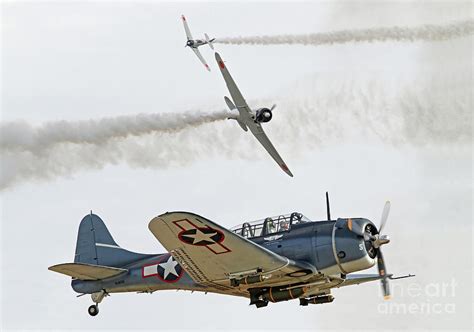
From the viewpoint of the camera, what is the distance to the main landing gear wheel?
A: 3186 cm

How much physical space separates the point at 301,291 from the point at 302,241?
1.30m

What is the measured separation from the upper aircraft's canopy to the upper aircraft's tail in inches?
143

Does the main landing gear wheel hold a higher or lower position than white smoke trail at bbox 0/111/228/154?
lower

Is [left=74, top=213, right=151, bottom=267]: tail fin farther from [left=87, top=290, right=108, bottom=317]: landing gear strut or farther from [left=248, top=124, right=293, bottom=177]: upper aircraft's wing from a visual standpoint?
[left=248, top=124, right=293, bottom=177]: upper aircraft's wing

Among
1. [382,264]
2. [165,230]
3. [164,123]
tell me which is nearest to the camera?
[165,230]

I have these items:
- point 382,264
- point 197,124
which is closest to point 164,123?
point 197,124

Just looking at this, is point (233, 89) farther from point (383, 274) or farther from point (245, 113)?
point (383, 274)

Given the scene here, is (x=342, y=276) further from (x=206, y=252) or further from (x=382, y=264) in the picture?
(x=206, y=252)

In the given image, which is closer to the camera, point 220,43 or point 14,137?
point 14,137

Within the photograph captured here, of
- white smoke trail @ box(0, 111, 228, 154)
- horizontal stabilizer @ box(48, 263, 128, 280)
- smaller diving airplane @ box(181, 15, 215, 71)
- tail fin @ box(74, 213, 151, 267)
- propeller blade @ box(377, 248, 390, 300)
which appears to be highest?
smaller diving airplane @ box(181, 15, 215, 71)

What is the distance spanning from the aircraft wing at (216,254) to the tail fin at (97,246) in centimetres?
426

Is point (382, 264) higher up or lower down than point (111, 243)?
lower down

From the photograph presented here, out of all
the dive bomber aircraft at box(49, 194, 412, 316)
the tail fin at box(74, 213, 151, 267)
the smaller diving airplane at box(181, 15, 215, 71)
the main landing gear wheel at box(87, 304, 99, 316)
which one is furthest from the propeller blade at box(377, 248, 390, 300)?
the smaller diving airplane at box(181, 15, 215, 71)

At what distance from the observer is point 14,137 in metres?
37.5
